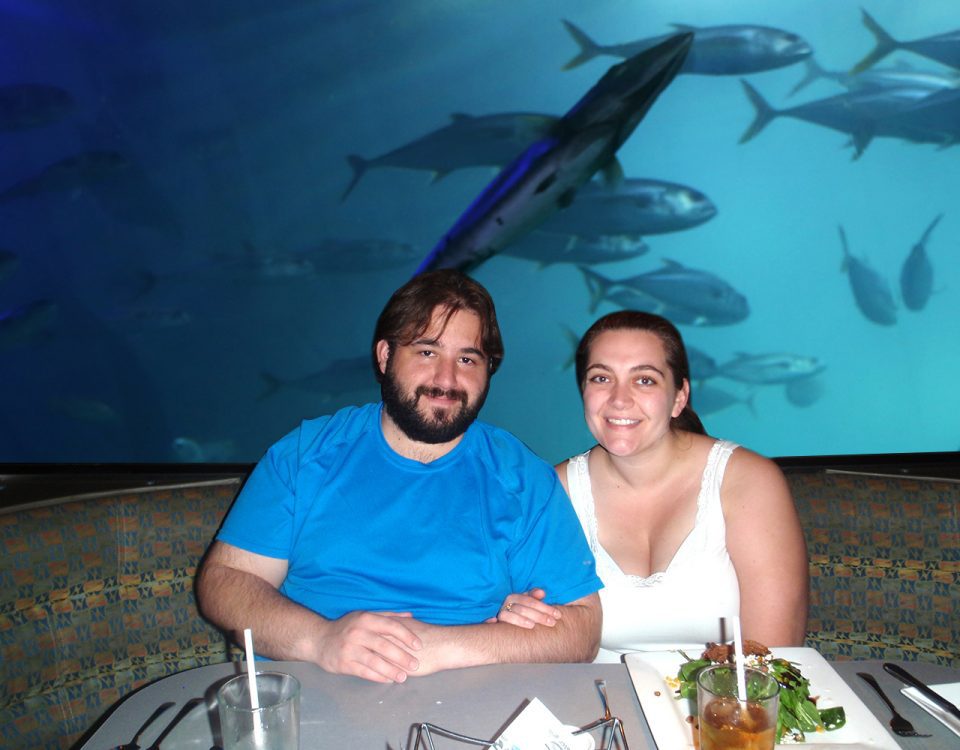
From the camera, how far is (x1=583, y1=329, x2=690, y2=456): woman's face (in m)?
1.70

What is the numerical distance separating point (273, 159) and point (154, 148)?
79 cm

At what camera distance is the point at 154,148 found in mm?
5051

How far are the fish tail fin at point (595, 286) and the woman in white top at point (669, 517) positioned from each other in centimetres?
276

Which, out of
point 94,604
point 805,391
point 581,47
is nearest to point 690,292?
point 805,391

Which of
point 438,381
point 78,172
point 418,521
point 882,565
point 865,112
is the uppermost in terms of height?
point 78,172

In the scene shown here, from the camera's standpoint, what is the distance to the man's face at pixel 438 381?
165 cm

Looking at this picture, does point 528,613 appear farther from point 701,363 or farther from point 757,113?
point 757,113

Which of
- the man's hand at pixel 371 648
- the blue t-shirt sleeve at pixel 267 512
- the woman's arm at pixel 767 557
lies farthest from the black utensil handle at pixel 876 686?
the blue t-shirt sleeve at pixel 267 512

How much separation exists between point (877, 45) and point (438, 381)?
423 cm

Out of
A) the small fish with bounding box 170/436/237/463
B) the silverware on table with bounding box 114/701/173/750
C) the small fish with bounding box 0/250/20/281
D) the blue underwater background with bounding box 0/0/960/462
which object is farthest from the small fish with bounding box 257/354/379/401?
the silverware on table with bounding box 114/701/173/750

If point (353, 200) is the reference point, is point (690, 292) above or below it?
below

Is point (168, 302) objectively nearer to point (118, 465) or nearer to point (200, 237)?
point (200, 237)

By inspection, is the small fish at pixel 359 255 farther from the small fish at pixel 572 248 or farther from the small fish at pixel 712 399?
the small fish at pixel 712 399

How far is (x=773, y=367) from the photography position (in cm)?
491
